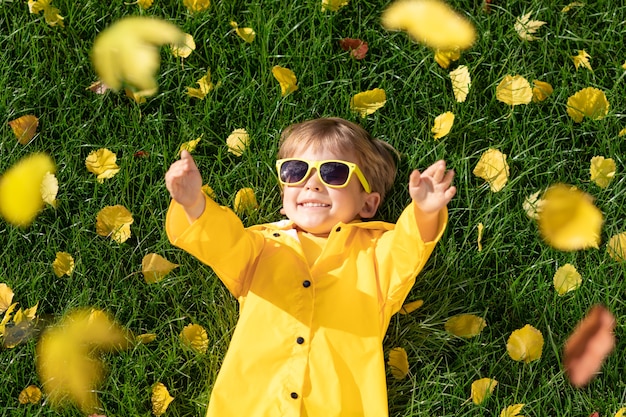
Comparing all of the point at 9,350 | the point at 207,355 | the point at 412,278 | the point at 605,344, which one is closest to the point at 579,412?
the point at 605,344

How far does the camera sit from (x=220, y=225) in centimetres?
245

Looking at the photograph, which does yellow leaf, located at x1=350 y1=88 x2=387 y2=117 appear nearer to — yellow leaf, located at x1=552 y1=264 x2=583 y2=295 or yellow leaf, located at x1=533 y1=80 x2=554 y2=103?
yellow leaf, located at x1=533 y1=80 x2=554 y2=103

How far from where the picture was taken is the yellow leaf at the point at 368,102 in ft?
9.86

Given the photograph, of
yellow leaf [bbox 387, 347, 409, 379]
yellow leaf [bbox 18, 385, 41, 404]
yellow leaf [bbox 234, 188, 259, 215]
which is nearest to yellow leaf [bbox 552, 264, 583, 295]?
yellow leaf [bbox 387, 347, 409, 379]

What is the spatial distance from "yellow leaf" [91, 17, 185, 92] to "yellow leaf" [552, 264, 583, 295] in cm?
157

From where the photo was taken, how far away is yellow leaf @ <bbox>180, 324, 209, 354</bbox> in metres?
2.83

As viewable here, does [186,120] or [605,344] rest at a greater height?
[186,120]

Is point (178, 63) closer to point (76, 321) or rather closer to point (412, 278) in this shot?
point (76, 321)

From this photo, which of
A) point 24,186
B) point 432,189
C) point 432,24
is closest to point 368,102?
point 432,24

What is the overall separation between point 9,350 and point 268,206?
3.28 ft

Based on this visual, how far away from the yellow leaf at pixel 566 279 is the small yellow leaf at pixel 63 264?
1660mm

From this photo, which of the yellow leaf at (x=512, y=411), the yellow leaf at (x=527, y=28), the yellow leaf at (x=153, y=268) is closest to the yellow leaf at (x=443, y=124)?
the yellow leaf at (x=527, y=28)

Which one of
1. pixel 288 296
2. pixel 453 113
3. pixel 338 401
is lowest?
pixel 338 401

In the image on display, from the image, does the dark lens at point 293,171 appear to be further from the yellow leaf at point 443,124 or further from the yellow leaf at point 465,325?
the yellow leaf at point 465,325
